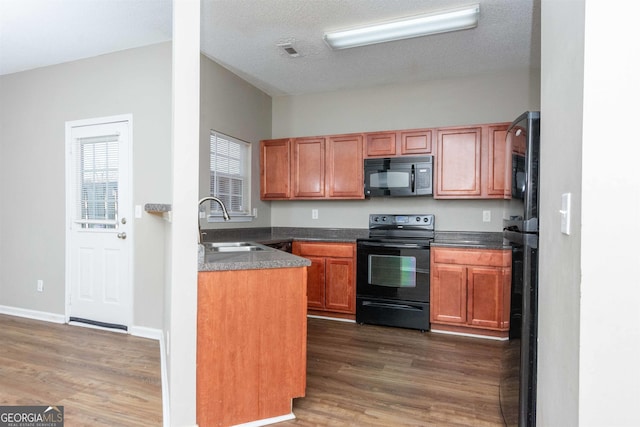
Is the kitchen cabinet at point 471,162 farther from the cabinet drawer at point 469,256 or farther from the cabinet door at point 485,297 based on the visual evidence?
the cabinet door at point 485,297

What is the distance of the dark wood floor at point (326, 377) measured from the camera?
6.40 feet

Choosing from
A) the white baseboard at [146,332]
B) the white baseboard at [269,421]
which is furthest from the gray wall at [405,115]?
the white baseboard at [269,421]

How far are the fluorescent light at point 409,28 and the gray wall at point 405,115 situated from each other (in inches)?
48.9

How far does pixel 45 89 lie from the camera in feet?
12.1

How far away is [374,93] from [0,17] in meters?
3.47

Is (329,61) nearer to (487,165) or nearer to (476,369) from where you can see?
(487,165)

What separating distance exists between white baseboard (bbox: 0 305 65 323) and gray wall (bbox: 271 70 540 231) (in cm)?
256

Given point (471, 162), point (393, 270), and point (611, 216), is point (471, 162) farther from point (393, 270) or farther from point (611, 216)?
point (611, 216)

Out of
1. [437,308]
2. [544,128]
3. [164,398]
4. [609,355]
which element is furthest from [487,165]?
[164,398]

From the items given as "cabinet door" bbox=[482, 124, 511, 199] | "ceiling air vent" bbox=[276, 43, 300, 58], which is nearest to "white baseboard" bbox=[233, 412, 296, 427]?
"cabinet door" bbox=[482, 124, 511, 199]

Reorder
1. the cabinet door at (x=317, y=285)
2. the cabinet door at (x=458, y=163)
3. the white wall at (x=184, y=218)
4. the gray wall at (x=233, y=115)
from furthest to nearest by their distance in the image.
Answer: the cabinet door at (x=317, y=285) → the cabinet door at (x=458, y=163) → the gray wall at (x=233, y=115) → the white wall at (x=184, y=218)

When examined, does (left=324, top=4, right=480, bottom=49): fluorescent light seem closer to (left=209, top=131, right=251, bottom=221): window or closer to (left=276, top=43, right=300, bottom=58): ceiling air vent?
(left=276, top=43, right=300, bottom=58): ceiling air vent

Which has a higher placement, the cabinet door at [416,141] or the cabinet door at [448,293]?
the cabinet door at [416,141]

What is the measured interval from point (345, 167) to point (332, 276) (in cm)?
124
